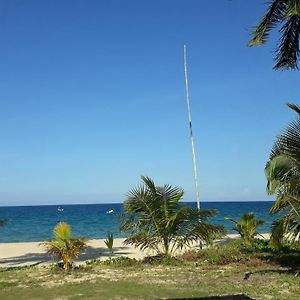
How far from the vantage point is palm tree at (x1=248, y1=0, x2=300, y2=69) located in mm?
11789

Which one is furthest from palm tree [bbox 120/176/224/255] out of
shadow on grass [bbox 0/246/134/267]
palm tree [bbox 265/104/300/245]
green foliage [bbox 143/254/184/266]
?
palm tree [bbox 265/104/300/245]

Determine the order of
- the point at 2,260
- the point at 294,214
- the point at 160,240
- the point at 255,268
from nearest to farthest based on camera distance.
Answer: the point at 294,214 < the point at 255,268 < the point at 160,240 < the point at 2,260

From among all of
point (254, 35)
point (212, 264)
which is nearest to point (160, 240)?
point (212, 264)

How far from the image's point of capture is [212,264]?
14.6m

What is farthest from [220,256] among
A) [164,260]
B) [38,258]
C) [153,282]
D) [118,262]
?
[38,258]

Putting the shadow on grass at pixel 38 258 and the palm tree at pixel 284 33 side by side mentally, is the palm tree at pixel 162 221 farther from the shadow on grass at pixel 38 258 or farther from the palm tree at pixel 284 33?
the palm tree at pixel 284 33

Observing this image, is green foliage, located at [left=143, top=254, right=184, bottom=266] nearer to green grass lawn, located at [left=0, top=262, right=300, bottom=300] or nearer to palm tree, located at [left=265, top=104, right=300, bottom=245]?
green grass lawn, located at [left=0, top=262, right=300, bottom=300]

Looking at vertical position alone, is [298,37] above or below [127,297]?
above

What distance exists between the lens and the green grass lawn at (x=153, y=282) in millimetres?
10109

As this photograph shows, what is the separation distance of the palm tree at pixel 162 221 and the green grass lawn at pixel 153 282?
1.39 m

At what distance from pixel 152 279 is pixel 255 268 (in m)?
3.17

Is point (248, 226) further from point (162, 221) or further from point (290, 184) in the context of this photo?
point (290, 184)

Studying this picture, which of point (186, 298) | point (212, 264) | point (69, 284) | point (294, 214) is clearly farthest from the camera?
point (212, 264)

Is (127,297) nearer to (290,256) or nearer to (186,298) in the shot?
(186,298)
